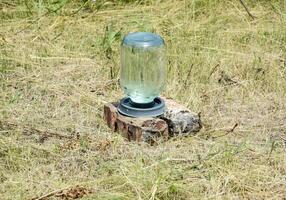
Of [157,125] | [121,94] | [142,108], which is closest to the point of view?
[157,125]

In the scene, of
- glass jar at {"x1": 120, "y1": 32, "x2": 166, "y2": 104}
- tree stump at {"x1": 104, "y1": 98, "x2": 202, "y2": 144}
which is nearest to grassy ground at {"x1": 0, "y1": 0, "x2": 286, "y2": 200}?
tree stump at {"x1": 104, "y1": 98, "x2": 202, "y2": 144}

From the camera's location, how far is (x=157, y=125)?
3.18m

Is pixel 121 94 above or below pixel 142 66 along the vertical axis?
below

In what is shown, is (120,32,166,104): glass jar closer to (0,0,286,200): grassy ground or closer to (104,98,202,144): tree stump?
(104,98,202,144): tree stump

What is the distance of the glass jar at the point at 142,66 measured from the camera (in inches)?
129

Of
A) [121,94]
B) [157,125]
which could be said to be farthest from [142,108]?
[121,94]

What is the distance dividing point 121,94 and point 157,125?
0.65m

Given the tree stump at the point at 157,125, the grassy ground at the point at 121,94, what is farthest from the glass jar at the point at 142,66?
the grassy ground at the point at 121,94

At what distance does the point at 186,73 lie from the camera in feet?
13.1

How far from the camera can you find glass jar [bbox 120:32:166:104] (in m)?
3.28

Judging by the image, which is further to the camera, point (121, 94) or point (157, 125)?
point (121, 94)

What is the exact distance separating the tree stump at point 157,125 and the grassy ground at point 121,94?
0.06m

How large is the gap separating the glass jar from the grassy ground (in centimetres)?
26

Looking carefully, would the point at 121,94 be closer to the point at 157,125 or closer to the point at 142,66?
the point at 142,66
